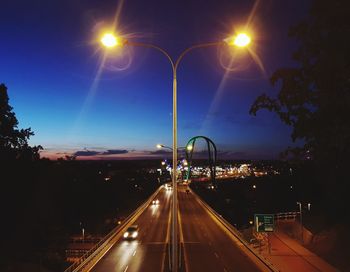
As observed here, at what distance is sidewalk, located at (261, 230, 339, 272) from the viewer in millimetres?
25672

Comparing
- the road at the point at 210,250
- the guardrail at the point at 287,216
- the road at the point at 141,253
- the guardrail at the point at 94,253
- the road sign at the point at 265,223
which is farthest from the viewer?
the guardrail at the point at 287,216

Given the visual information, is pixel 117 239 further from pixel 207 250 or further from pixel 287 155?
pixel 287 155

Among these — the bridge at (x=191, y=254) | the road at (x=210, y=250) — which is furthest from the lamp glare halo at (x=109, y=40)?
the road at (x=210, y=250)

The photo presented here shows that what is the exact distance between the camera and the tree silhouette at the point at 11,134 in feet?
165

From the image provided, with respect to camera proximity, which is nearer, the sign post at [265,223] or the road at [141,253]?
the road at [141,253]

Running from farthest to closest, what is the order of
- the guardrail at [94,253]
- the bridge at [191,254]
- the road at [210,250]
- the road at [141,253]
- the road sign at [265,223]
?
the road sign at [265,223]
the road at [141,253]
the road at [210,250]
the bridge at [191,254]
the guardrail at [94,253]

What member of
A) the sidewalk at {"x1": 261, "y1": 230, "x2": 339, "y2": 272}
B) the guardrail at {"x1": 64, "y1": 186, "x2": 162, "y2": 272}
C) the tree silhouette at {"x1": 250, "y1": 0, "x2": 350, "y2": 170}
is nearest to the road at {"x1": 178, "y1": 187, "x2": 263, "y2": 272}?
the sidewalk at {"x1": 261, "y1": 230, "x2": 339, "y2": 272}

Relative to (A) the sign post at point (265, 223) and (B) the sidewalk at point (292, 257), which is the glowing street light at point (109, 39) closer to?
(B) the sidewalk at point (292, 257)

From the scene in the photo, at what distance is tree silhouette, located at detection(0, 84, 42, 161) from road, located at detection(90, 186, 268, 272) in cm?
1769

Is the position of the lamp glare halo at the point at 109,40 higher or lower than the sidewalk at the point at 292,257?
higher

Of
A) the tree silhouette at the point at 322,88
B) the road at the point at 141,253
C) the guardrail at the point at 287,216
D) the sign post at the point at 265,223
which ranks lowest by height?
the road at the point at 141,253

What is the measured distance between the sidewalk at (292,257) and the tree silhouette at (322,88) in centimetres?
1444

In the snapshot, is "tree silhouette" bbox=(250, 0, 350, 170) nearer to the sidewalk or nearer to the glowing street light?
the glowing street light

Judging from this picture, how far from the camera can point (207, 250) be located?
32406 millimetres
